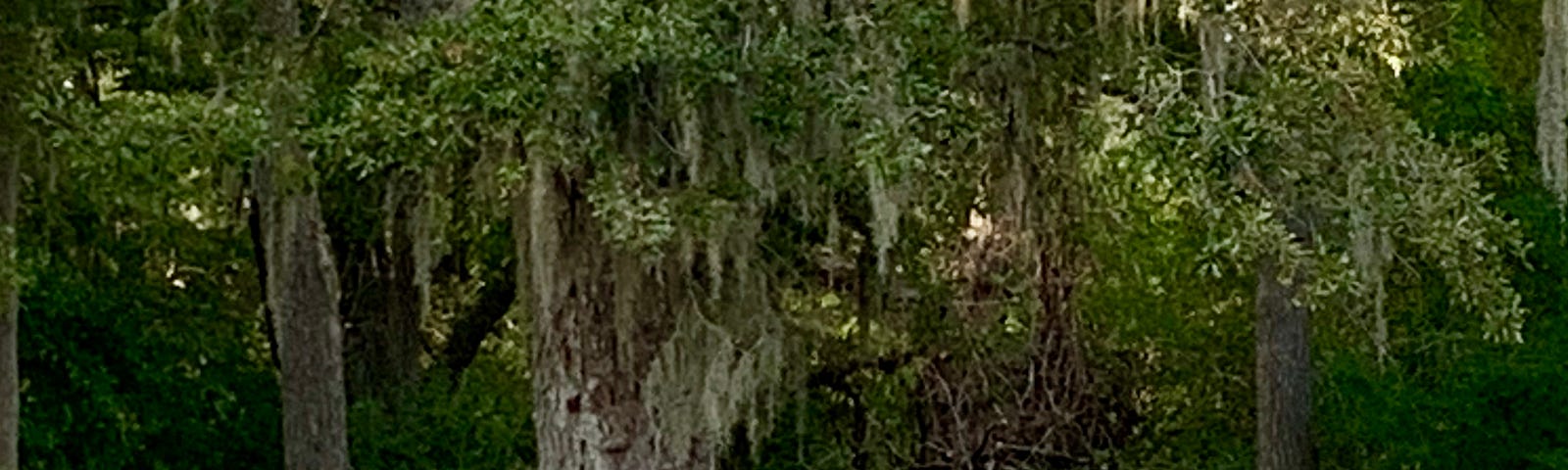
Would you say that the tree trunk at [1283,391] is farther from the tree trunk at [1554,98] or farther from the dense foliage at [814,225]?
the tree trunk at [1554,98]

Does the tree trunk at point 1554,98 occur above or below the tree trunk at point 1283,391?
above

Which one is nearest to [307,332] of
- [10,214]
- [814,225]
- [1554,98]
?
[10,214]

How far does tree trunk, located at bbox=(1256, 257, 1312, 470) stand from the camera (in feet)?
37.0

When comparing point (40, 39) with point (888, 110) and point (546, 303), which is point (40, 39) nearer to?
A: point (546, 303)

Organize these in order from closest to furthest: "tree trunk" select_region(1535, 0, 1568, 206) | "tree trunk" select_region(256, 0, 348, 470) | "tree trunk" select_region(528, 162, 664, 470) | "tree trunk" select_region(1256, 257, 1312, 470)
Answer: "tree trunk" select_region(528, 162, 664, 470) → "tree trunk" select_region(256, 0, 348, 470) → "tree trunk" select_region(1535, 0, 1568, 206) → "tree trunk" select_region(1256, 257, 1312, 470)

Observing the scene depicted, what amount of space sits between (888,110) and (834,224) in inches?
42.6

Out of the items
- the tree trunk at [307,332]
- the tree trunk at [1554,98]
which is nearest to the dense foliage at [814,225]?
the tree trunk at [1554,98]

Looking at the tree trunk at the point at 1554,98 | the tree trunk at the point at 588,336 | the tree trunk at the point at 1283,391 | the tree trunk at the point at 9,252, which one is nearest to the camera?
the tree trunk at the point at 588,336

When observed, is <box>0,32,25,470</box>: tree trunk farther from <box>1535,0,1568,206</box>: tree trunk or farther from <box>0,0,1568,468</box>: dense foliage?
<box>1535,0,1568,206</box>: tree trunk

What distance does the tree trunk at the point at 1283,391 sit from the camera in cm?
1129

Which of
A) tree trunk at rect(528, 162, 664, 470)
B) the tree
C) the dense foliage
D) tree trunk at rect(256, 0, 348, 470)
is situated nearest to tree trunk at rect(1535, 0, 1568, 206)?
the dense foliage

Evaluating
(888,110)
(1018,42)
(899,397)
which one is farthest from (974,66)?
(899,397)

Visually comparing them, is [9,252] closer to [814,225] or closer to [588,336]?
[588,336]

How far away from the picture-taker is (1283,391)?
1143 cm
